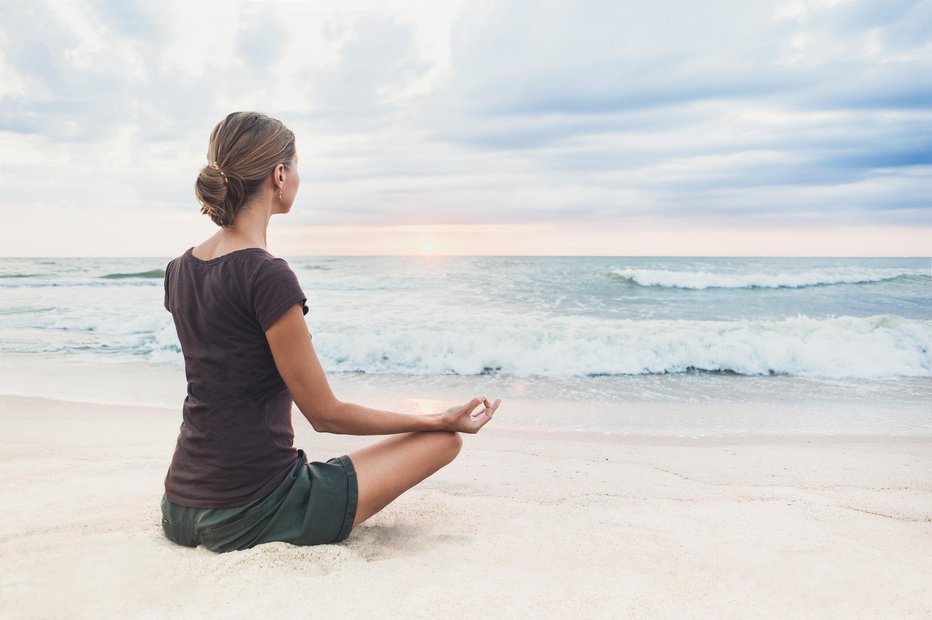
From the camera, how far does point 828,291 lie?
25547mm

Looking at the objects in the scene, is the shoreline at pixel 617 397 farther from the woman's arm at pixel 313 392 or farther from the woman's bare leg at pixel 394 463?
the woman's arm at pixel 313 392

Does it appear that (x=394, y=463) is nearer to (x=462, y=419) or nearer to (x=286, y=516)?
(x=462, y=419)

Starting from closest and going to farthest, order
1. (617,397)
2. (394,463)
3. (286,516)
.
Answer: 1. (286,516)
2. (394,463)
3. (617,397)

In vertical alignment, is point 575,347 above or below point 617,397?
above

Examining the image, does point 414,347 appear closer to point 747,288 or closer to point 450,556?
point 450,556

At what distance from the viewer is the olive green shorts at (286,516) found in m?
2.39

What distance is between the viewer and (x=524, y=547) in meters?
2.73

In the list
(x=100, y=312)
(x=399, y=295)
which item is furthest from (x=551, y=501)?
(x=399, y=295)

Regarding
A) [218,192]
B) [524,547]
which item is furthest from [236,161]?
[524,547]

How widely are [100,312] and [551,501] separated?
1446 centimetres

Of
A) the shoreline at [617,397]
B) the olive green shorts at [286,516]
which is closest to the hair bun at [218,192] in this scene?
the olive green shorts at [286,516]

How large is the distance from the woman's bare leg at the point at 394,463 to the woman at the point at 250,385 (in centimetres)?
1

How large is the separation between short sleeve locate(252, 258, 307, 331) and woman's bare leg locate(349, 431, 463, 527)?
778 millimetres

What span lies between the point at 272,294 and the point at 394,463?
0.92 m
